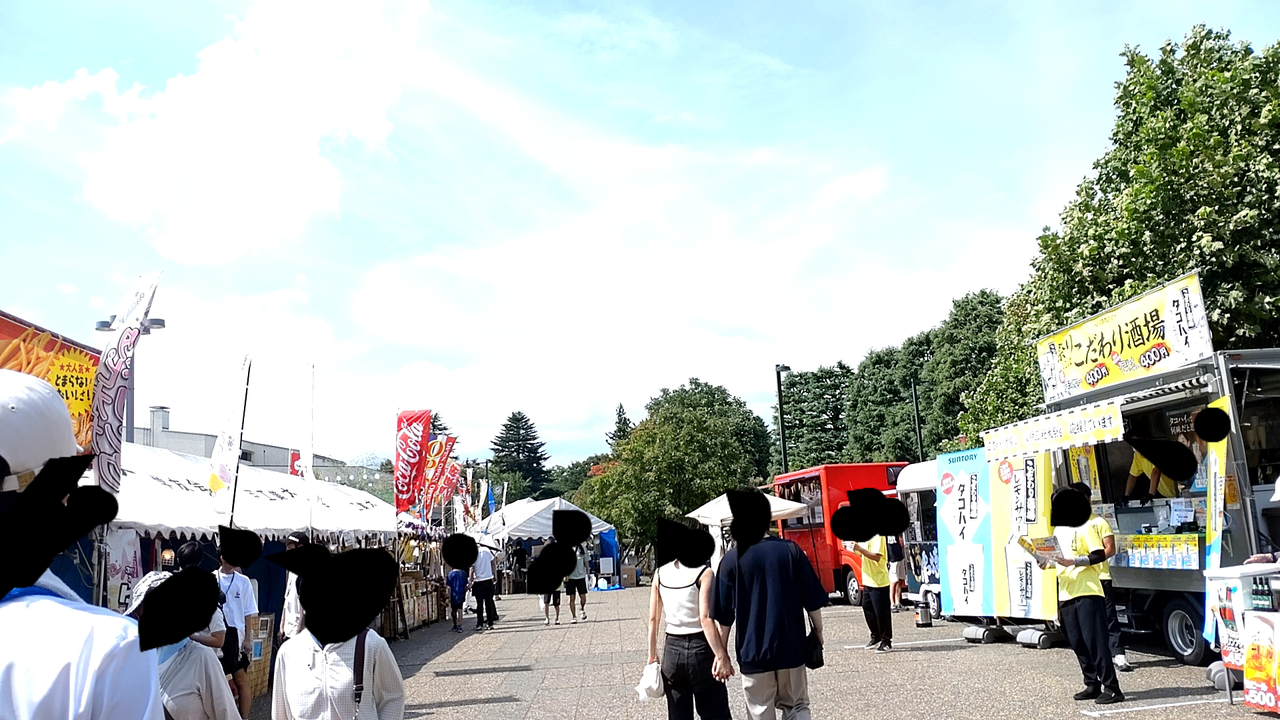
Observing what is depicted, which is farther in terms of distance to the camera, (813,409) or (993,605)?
(993,605)

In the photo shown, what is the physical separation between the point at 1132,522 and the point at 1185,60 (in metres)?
10.5

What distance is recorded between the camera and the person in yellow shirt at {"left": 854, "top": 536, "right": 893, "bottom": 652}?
1219 cm

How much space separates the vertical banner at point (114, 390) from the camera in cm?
585

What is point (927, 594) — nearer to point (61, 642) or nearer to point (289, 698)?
point (289, 698)

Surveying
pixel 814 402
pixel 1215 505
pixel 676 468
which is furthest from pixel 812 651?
pixel 676 468

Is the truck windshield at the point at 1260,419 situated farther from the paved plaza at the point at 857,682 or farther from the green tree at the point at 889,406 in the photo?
the green tree at the point at 889,406

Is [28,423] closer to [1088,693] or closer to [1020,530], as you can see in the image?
[1088,693]

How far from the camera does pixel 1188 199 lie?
605 inches

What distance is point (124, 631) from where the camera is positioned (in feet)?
3.92

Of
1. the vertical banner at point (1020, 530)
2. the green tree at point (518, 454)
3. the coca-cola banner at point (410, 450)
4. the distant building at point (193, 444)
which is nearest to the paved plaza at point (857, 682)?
the vertical banner at point (1020, 530)

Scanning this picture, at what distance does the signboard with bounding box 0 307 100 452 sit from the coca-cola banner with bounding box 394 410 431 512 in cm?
575

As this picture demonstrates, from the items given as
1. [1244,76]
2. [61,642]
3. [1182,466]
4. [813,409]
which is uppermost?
[1244,76]

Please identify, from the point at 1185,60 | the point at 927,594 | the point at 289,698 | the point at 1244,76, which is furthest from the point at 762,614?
the point at 1185,60

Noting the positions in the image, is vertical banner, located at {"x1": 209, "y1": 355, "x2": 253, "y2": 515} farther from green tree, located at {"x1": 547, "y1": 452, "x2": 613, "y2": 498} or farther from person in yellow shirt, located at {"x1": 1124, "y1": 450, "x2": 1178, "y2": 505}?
green tree, located at {"x1": 547, "y1": 452, "x2": 613, "y2": 498}
